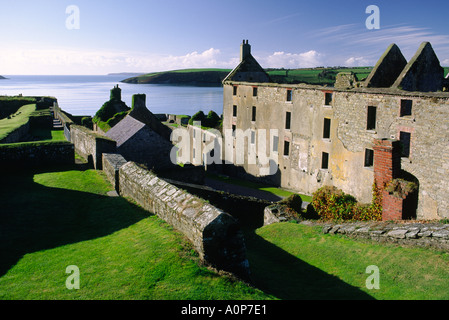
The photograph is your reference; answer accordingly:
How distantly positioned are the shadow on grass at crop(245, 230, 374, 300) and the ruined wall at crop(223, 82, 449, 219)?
16.1 m

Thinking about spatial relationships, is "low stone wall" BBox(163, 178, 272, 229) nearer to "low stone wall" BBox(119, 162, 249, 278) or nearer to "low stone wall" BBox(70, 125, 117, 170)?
"low stone wall" BBox(70, 125, 117, 170)

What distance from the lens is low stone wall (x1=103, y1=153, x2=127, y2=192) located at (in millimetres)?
13407

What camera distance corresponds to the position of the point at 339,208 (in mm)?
20172

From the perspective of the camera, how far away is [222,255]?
6879 mm

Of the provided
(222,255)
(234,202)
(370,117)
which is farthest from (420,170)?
(222,255)

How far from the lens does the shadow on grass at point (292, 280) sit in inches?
269

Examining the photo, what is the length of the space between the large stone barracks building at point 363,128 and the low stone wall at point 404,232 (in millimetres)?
3366

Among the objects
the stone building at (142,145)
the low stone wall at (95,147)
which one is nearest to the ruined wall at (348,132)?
the stone building at (142,145)

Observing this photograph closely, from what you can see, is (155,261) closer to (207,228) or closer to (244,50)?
(207,228)

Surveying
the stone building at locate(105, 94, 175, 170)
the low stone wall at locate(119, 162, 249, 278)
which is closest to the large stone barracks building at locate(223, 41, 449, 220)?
the low stone wall at locate(119, 162, 249, 278)

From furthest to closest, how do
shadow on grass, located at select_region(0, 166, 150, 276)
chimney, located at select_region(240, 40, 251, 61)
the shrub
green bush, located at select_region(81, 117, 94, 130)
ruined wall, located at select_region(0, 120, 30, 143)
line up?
green bush, located at select_region(81, 117, 94, 130) → chimney, located at select_region(240, 40, 251, 61) → ruined wall, located at select_region(0, 120, 30, 143) → the shrub → shadow on grass, located at select_region(0, 166, 150, 276)

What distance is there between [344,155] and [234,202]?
15135mm

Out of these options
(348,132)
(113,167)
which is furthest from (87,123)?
(113,167)

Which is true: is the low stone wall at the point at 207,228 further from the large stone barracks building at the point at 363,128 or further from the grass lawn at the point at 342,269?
the large stone barracks building at the point at 363,128
